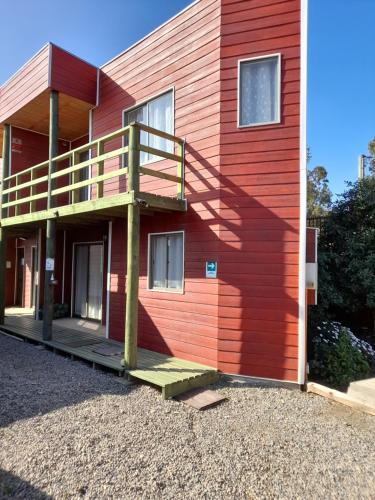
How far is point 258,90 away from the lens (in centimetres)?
562

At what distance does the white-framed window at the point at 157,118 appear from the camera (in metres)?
6.61

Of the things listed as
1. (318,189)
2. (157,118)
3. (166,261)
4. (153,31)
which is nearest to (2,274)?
(166,261)

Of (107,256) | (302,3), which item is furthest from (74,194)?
(302,3)

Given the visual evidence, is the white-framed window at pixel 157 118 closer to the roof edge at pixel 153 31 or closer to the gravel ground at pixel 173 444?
the roof edge at pixel 153 31

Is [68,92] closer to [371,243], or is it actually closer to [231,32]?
[231,32]

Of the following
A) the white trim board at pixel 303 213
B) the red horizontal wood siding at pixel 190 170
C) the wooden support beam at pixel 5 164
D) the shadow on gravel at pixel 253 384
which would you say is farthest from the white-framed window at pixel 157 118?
the shadow on gravel at pixel 253 384

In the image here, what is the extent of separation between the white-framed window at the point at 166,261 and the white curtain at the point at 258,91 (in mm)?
2372

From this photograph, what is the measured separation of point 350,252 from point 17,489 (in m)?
6.99

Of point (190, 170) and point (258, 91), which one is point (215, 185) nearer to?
point (190, 170)

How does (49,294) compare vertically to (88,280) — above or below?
below

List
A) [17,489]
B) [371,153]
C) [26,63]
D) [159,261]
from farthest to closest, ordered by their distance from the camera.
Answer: [371,153] < [26,63] < [159,261] < [17,489]

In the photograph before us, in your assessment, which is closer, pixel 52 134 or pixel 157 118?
pixel 157 118

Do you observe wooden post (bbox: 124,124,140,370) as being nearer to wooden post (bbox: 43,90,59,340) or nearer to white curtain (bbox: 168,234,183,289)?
white curtain (bbox: 168,234,183,289)

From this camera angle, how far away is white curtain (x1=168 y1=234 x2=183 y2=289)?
246 inches
